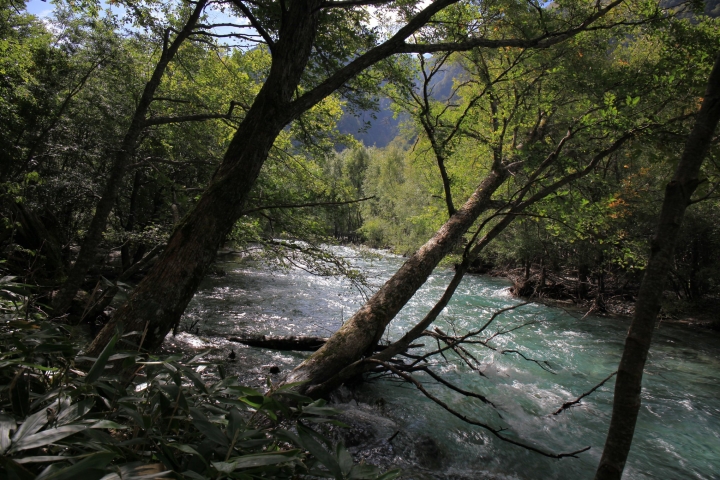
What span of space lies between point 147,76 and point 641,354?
35.9ft

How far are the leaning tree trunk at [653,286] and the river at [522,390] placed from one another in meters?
2.35

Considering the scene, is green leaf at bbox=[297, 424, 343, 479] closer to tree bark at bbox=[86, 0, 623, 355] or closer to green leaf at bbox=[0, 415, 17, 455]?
green leaf at bbox=[0, 415, 17, 455]

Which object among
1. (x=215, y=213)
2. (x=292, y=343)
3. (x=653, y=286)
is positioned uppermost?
(x=653, y=286)

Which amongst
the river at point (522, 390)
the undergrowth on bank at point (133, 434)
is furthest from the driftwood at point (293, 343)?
the undergrowth on bank at point (133, 434)

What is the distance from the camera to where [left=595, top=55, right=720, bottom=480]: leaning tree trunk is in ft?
6.46

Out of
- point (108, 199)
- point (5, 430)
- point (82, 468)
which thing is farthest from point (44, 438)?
point (108, 199)

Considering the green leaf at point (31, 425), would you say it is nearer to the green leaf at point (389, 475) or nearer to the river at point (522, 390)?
the green leaf at point (389, 475)

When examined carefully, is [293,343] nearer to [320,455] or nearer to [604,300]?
[320,455]

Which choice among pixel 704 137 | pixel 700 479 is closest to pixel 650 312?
pixel 704 137

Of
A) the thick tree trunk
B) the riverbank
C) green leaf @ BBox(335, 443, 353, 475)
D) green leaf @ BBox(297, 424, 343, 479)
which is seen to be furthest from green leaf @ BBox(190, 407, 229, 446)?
the riverbank

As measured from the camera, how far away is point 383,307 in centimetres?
547

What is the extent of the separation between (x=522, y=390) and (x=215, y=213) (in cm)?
602

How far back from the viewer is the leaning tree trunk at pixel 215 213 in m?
2.89

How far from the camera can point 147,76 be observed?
29.2 ft
